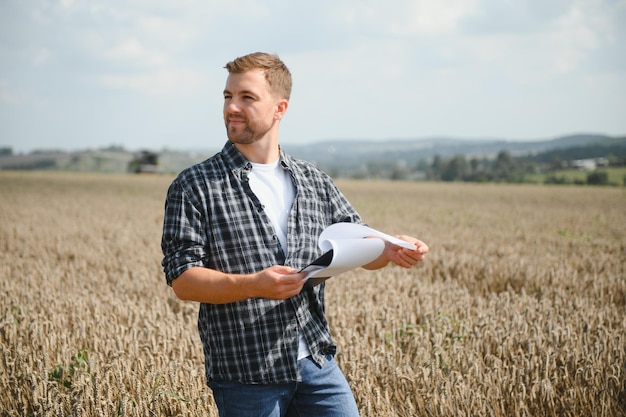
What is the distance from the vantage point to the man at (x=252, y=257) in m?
2.28

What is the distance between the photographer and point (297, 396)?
242 centimetres

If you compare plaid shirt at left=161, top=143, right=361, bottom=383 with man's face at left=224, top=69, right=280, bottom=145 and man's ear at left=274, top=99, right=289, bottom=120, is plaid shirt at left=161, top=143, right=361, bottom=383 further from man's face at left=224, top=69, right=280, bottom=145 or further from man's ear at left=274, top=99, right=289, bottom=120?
man's ear at left=274, top=99, right=289, bottom=120

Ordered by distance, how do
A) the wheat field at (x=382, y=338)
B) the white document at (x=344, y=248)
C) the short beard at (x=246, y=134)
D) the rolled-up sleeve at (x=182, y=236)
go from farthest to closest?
the wheat field at (x=382, y=338) < the short beard at (x=246, y=134) < the rolled-up sleeve at (x=182, y=236) < the white document at (x=344, y=248)

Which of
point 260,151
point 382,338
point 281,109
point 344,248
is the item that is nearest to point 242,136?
point 260,151

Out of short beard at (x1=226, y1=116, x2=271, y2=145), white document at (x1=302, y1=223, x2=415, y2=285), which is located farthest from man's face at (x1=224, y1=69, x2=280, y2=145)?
white document at (x1=302, y1=223, x2=415, y2=285)

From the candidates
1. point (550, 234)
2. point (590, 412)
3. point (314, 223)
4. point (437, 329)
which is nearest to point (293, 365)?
point (314, 223)

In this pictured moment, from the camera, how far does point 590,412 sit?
3689 mm

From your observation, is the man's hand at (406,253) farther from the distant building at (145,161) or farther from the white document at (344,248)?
the distant building at (145,161)

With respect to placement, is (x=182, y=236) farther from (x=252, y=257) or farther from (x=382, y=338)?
(x=382, y=338)

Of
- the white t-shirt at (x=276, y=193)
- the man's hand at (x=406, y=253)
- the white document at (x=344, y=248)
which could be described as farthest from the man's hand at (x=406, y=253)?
the white t-shirt at (x=276, y=193)

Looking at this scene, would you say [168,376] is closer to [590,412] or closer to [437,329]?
[437,329]

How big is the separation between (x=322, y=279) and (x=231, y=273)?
38cm

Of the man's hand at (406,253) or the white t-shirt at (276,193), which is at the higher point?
the white t-shirt at (276,193)

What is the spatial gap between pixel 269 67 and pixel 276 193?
0.55 metres
